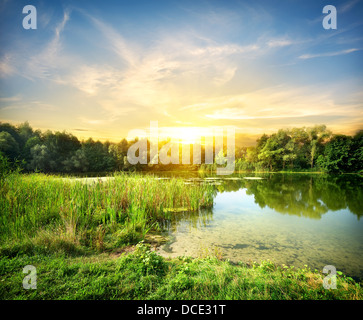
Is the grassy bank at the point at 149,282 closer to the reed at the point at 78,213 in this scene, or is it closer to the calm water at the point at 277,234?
the reed at the point at 78,213

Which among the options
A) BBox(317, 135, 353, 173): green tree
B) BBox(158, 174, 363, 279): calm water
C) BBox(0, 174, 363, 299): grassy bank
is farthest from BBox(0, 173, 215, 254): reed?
BBox(317, 135, 353, 173): green tree

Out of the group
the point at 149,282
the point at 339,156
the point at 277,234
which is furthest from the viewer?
the point at 339,156

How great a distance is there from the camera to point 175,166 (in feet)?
153

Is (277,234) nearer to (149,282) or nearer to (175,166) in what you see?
(149,282)

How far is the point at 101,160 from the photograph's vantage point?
35406 millimetres

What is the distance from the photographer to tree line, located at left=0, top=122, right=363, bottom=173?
3011cm

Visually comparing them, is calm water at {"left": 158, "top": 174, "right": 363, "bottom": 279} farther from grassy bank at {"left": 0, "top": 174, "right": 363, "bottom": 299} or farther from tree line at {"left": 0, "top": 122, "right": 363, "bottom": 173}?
tree line at {"left": 0, "top": 122, "right": 363, "bottom": 173}

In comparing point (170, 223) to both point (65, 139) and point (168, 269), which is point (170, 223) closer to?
point (168, 269)

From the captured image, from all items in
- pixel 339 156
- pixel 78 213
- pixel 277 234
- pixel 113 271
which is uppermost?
pixel 339 156

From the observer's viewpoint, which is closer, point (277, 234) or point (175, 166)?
point (277, 234)

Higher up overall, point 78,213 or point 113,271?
point 78,213

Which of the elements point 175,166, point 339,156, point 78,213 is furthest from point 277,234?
point 339,156

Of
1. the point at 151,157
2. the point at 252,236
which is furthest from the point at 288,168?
the point at 252,236
